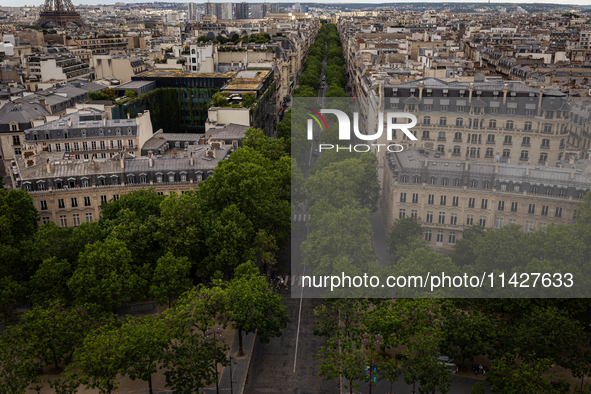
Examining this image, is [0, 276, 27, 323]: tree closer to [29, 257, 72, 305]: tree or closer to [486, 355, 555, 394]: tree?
[29, 257, 72, 305]: tree

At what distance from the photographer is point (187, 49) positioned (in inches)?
4931

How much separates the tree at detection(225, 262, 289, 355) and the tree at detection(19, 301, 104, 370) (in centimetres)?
922

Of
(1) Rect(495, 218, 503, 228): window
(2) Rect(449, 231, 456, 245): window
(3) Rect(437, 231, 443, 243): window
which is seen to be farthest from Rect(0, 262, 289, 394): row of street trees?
(1) Rect(495, 218, 503, 228): window

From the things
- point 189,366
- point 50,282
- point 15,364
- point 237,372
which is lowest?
point 237,372

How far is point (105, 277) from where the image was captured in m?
40.1

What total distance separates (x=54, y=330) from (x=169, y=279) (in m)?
9.07

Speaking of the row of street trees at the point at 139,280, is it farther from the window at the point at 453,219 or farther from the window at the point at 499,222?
the window at the point at 499,222

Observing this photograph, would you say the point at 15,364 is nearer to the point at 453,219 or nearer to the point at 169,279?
the point at 169,279

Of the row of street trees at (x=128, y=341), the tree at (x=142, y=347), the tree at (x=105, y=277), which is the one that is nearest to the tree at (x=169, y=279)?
the tree at (x=105, y=277)

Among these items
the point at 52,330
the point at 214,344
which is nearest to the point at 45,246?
the point at 52,330

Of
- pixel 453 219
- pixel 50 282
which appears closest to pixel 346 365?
pixel 50 282

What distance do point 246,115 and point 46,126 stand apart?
2663 cm

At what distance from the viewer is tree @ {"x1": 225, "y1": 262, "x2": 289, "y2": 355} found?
122 ft

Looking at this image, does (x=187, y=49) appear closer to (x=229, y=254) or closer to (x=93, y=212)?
(x=93, y=212)
